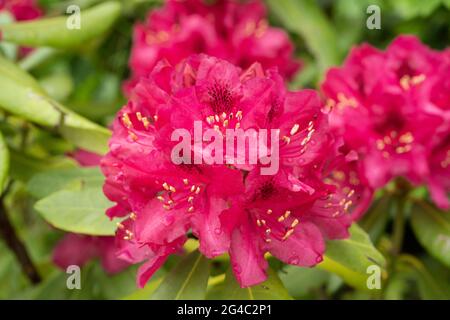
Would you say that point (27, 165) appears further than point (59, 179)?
Yes

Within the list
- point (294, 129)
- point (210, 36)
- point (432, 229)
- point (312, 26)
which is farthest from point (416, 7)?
point (294, 129)

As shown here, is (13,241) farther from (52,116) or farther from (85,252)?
(52,116)

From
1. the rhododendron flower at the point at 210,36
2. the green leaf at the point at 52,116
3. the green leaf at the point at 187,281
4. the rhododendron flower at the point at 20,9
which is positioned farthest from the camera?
the rhododendron flower at the point at 20,9

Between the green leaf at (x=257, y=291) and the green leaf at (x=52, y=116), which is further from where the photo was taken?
the green leaf at (x=52, y=116)

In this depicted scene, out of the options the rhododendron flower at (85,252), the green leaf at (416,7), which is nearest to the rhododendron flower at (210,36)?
the green leaf at (416,7)

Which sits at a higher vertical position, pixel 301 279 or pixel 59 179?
pixel 59 179

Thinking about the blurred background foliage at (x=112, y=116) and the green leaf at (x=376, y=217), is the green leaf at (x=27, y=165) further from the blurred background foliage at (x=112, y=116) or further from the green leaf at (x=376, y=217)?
the green leaf at (x=376, y=217)
